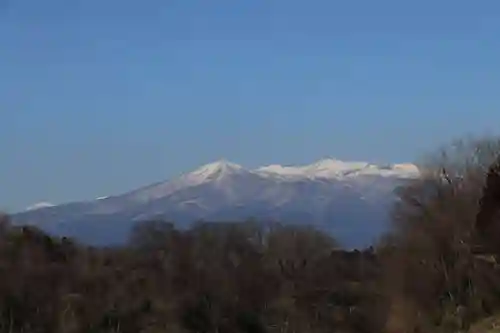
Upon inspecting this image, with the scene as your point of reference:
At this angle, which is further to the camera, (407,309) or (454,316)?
(407,309)

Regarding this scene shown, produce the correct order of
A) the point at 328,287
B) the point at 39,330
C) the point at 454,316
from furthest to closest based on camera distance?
the point at 328,287 < the point at 39,330 < the point at 454,316

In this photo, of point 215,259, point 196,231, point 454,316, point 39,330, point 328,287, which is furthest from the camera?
point 196,231

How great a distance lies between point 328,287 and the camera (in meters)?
62.7

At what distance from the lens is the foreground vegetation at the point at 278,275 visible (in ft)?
120

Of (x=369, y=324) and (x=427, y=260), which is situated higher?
(x=427, y=260)

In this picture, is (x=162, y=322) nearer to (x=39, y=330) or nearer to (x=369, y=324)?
(x=39, y=330)

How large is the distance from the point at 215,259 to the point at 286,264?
20.3 feet

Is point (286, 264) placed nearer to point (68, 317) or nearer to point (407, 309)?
point (68, 317)

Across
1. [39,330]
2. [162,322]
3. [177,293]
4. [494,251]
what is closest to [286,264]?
[177,293]

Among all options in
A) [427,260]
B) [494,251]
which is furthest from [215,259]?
[494,251]

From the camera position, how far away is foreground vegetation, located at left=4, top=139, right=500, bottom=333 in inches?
→ 1437

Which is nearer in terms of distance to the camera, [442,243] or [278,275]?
[442,243]

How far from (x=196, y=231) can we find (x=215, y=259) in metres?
11.4

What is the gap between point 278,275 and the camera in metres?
65.2
